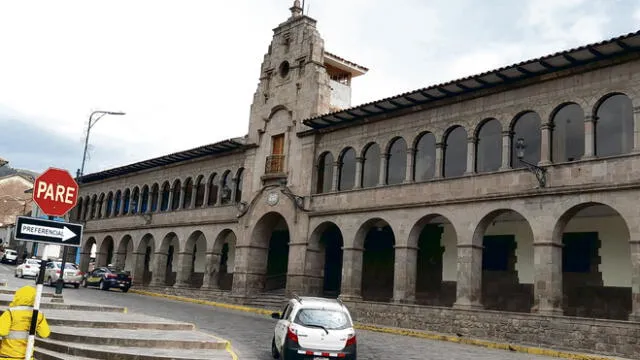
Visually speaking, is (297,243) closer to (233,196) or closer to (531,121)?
(233,196)

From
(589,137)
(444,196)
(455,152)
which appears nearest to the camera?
(589,137)

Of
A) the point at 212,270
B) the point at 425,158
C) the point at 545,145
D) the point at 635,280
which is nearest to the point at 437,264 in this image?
the point at 425,158

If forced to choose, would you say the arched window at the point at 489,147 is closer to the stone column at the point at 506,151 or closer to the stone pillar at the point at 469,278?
the stone column at the point at 506,151

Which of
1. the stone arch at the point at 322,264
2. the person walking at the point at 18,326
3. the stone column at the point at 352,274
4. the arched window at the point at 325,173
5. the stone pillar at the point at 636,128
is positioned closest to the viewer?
the person walking at the point at 18,326

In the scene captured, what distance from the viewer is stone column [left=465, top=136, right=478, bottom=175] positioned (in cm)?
2262

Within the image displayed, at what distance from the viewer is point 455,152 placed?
24.2 metres

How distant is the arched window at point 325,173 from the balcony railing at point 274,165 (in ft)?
7.65

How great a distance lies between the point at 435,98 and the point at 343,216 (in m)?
6.69

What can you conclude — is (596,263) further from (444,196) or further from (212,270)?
(212,270)

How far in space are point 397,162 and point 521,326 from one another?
9229 millimetres

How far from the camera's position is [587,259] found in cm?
2183

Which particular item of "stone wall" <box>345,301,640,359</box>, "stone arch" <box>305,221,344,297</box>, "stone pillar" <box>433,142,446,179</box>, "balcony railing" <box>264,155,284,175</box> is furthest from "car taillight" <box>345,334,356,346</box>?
"balcony railing" <box>264,155,284,175</box>

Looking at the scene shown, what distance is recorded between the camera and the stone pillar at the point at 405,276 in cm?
2403

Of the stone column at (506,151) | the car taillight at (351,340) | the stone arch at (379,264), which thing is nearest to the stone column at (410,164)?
the stone arch at (379,264)
